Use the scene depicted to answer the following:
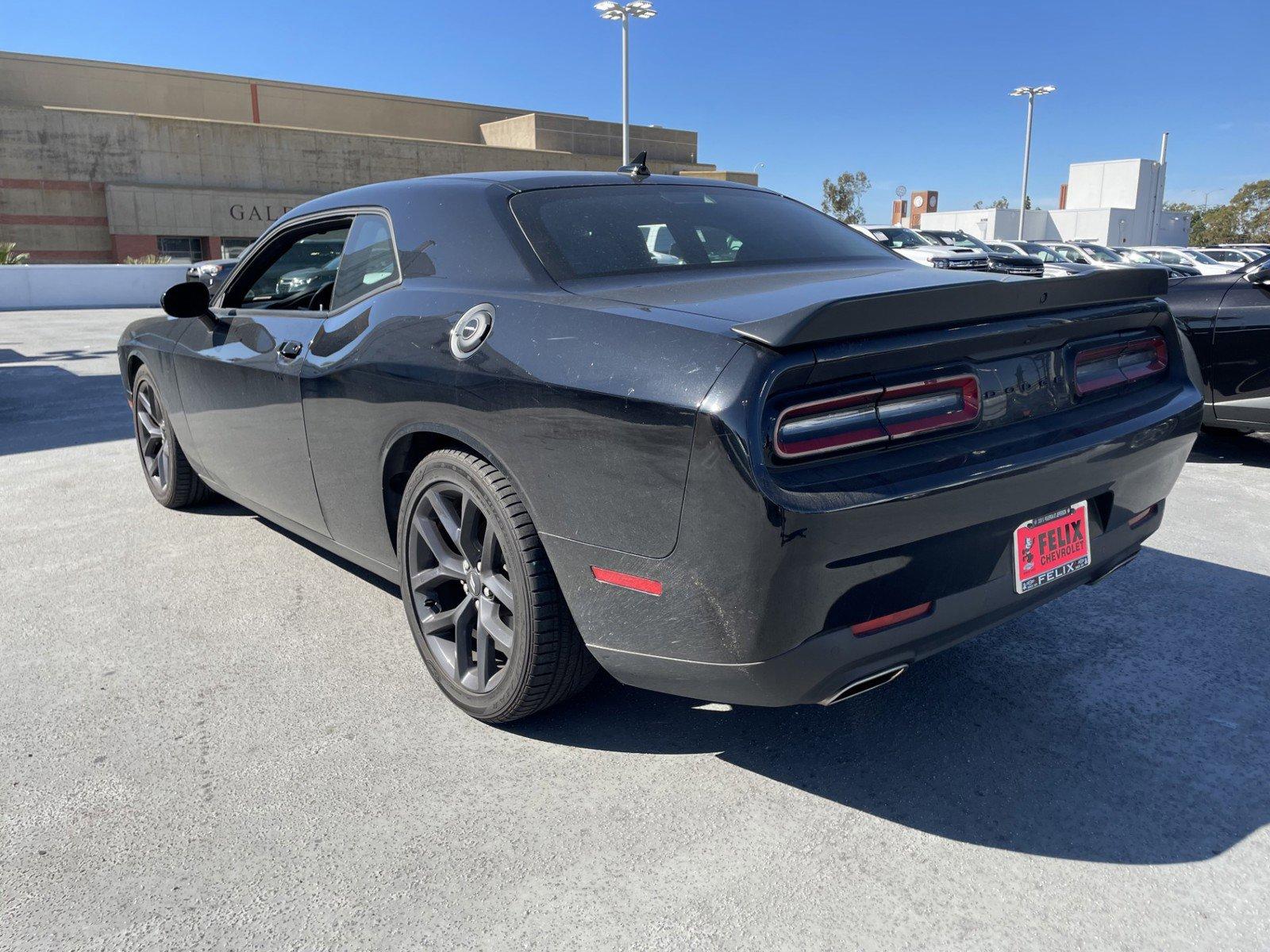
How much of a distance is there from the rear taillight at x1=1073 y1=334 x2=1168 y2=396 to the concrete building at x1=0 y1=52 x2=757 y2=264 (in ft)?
132

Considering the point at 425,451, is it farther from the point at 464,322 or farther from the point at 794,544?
the point at 794,544

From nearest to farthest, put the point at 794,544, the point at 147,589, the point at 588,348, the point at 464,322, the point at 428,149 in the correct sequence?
the point at 794,544
the point at 588,348
the point at 464,322
the point at 147,589
the point at 428,149

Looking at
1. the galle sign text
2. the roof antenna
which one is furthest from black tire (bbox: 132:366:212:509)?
the galle sign text

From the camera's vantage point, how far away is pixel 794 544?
2.06 meters

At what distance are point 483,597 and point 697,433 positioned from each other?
1.03 meters

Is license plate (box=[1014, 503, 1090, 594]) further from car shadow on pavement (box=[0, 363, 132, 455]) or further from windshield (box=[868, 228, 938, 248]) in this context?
windshield (box=[868, 228, 938, 248])

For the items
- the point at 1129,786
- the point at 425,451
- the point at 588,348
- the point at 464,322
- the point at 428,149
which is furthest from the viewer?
the point at 428,149

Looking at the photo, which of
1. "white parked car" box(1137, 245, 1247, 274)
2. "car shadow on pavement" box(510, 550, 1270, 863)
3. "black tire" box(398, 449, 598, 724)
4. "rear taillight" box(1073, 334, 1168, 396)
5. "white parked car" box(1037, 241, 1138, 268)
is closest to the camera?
"car shadow on pavement" box(510, 550, 1270, 863)

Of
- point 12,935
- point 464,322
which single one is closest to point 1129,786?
point 464,322

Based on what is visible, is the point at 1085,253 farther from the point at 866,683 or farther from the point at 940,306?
the point at 866,683

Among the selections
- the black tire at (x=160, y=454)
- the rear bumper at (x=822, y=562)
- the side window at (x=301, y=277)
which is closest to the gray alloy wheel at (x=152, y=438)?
the black tire at (x=160, y=454)

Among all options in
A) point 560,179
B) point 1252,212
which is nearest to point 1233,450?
point 560,179

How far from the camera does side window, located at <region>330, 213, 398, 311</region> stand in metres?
3.25

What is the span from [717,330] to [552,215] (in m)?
1.08
